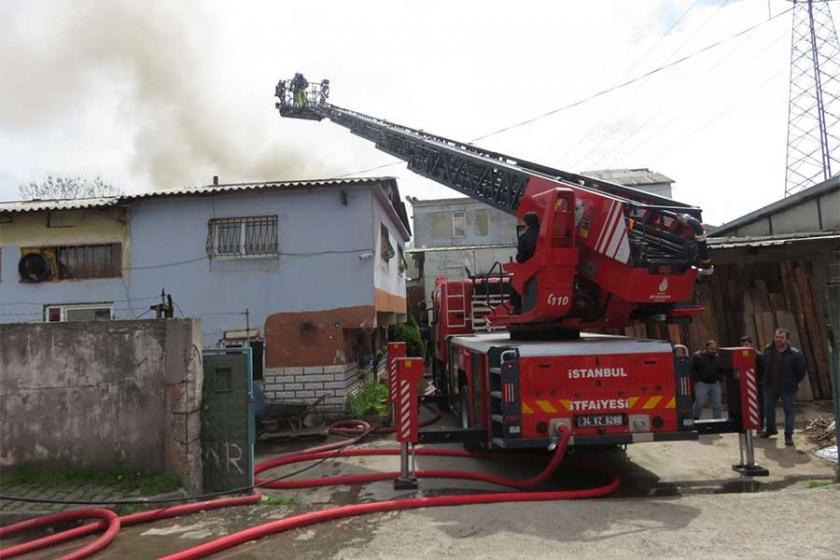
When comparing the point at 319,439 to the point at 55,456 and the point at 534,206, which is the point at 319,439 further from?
the point at 534,206

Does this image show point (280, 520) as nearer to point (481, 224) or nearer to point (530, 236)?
point (530, 236)

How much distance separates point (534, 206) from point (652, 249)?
165 cm

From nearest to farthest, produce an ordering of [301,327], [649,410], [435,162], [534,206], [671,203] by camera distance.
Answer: [649,410] < [671,203] < [534,206] < [301,327] < [435,162]

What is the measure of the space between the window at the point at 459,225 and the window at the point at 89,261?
21.8m

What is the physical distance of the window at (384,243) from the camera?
12697mm

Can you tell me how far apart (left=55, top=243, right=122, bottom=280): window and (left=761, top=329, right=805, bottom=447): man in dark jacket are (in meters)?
12.2

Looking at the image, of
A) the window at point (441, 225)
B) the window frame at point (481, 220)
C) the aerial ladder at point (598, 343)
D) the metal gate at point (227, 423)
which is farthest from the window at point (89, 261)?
the window frame at point (481, 220)

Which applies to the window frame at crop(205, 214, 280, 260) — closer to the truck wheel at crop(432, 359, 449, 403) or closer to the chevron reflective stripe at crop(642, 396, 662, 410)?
the truck wheel at crop(432, 359, 449, 403)

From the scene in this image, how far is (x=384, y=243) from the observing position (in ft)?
43.8

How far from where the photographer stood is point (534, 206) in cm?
717

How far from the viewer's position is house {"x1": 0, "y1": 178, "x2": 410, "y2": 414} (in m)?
11.0

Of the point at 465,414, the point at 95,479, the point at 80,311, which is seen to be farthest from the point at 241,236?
the point at 95,479

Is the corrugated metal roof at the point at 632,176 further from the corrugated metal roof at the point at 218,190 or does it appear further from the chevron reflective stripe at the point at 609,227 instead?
the chevron reflective stripe at the point at 609,227

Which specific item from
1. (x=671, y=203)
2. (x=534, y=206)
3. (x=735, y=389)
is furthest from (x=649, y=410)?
(x=534, y=206)
